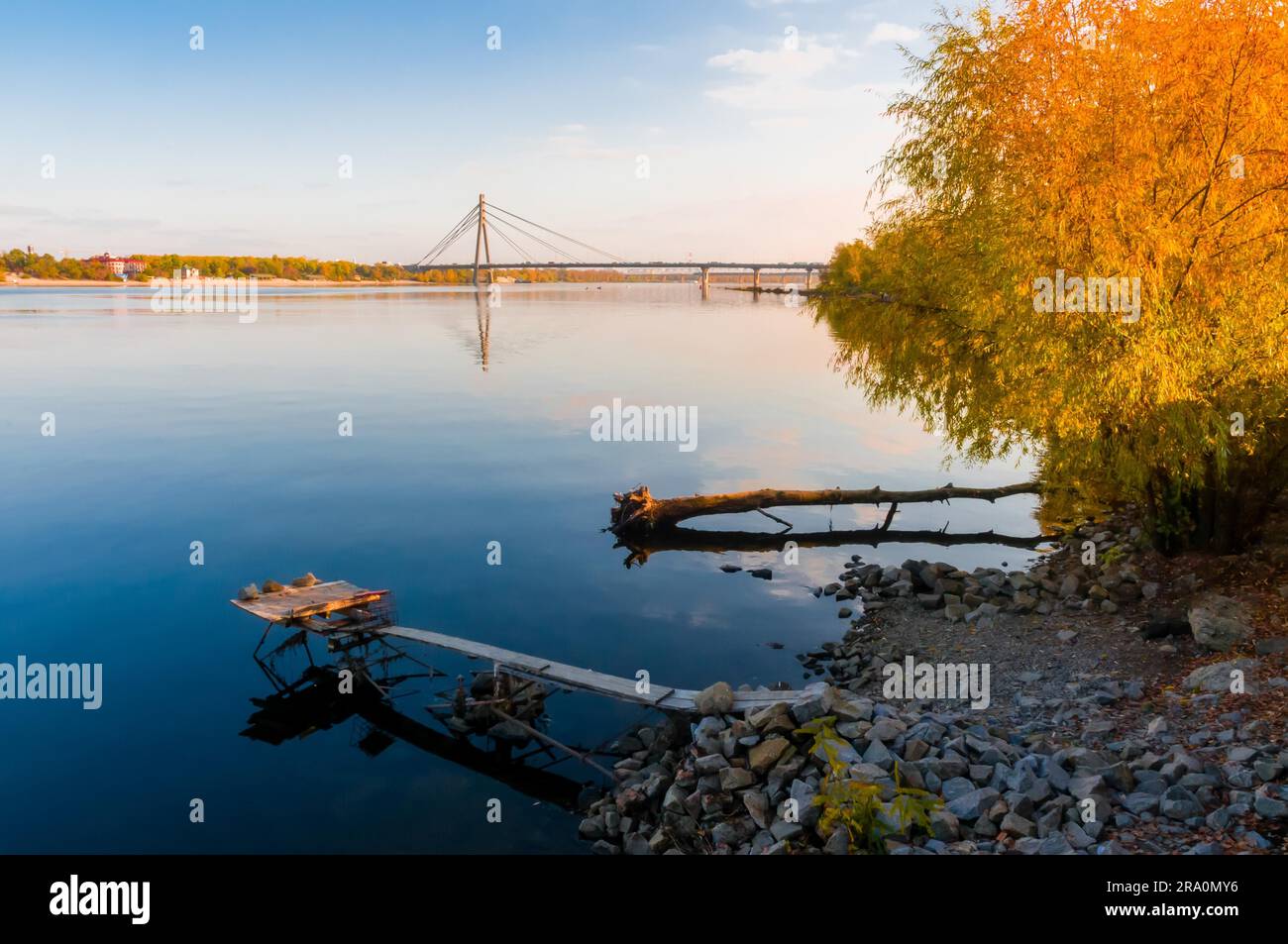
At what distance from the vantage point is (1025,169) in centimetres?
1772

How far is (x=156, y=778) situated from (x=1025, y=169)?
803 inches

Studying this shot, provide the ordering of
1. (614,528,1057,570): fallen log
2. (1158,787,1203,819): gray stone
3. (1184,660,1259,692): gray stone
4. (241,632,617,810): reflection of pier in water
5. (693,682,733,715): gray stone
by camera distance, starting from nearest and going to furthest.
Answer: (1158,787,1203,819): gray stone → (1184,660,1259,692): gray stone → (693,682,733,715): gray stone → (241,632,617,810): reflection of pier in water → (614,528,1057,570): fallen log

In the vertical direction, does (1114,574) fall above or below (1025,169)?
below

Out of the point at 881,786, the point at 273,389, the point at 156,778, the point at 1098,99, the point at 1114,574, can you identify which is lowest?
the point at 156,778

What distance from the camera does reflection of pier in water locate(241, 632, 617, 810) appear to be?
14484mm

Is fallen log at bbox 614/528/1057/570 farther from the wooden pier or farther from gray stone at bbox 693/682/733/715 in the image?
gray stone at bbox 693/682/733/715

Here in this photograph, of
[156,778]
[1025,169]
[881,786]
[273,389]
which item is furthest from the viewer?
[273,389]

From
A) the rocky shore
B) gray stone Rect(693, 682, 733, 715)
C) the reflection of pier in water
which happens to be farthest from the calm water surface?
gray stone Rect(693, 682, 733, 715)

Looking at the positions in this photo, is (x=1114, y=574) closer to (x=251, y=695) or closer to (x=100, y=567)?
(x=251, y=695)

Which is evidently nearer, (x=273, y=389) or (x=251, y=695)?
(x=251, y=695)

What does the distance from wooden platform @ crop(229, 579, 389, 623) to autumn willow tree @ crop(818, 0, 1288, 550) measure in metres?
14.6

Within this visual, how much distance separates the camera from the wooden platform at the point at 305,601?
16938mm
